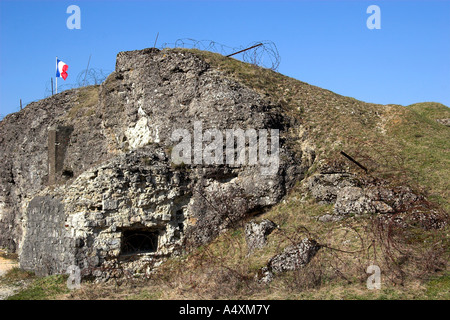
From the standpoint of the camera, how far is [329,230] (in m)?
14.1

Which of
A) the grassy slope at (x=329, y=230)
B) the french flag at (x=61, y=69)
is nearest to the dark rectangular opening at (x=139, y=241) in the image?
the grassy slope at (x=329, y=230)

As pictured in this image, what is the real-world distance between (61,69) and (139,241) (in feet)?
44.1

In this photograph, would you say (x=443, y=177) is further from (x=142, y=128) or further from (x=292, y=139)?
(x=142, y=128)

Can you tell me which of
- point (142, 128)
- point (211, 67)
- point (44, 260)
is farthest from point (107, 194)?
point (211, 67)

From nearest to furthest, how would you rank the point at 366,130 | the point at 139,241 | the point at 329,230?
the point at 329,230 → the point at 139,241 → the point at 366,130

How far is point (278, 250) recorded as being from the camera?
13719 millimetres

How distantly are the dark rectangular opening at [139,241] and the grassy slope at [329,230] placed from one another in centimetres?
102

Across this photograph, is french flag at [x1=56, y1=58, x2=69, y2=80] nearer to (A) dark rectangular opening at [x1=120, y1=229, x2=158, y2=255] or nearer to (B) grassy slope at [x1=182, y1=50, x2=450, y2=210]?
(B) grassy slope at [x1=182, y1=50, x2=450, y2=210]

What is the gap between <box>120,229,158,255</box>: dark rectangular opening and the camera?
15.2 m

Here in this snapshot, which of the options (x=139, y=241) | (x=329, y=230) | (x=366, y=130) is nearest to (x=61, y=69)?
(x=139, y=241)

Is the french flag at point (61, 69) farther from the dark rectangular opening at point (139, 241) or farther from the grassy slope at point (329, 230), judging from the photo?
the dark rectangular opening at point (139, 241)

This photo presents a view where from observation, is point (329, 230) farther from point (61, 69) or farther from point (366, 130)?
point (61, 69)

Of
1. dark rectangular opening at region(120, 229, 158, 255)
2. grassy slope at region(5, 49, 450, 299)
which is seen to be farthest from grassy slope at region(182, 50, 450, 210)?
dark rectangular opening at region(120, 229, 158, 255)
